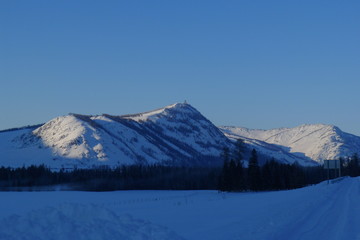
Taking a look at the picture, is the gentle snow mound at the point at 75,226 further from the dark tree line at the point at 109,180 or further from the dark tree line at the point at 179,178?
the dark tree line at the point at 109,180

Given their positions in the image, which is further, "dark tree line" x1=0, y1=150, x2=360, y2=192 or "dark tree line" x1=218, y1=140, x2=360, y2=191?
"dark tree line" x1=0, y1=150, x2=360, y2=192

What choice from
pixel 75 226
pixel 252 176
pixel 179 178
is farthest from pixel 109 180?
pixel 75 226

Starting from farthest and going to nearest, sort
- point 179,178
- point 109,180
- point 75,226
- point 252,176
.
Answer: point 109,180
point 179,178
point 252,176
point 75,226

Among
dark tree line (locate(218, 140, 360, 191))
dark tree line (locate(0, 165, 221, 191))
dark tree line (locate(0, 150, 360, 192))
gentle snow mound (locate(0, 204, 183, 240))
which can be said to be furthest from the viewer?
dark tree line (locate(0, 165, 221, 191))

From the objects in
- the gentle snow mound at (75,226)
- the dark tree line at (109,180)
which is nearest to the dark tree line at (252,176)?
the dark tree line at (109,180)

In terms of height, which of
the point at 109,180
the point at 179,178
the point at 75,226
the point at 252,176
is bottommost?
the point at 75,226

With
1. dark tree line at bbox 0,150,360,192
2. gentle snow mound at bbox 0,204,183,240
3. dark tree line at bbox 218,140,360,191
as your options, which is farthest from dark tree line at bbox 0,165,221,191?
gentle snow mound at bbox 0,204,183,240

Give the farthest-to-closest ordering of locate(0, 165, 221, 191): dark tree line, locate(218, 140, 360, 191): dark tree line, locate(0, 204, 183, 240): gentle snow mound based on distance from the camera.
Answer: locate(0, 165, 221, 191): dark tree line → locate(218, 140, 360, 191): dark tree line → locate(0, 204, 183, 240): gentle snow mound

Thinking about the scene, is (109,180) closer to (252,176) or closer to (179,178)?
(179,178)

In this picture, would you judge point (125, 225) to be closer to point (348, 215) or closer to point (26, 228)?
point (26, 228)

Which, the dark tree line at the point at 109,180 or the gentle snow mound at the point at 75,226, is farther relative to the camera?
the dark tree line at the point at 109,180

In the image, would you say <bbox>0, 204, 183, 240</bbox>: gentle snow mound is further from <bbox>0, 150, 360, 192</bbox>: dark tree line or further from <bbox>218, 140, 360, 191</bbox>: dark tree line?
<bbox>0, 150, 360, 192</bbox>: dark tree line

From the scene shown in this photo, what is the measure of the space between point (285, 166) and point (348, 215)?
84.0m

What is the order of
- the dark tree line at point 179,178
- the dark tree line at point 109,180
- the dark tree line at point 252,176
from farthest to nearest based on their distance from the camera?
the dark tree line at point 109,180, the dark tree line at point 179,178, the dark tree line at point 252,176
